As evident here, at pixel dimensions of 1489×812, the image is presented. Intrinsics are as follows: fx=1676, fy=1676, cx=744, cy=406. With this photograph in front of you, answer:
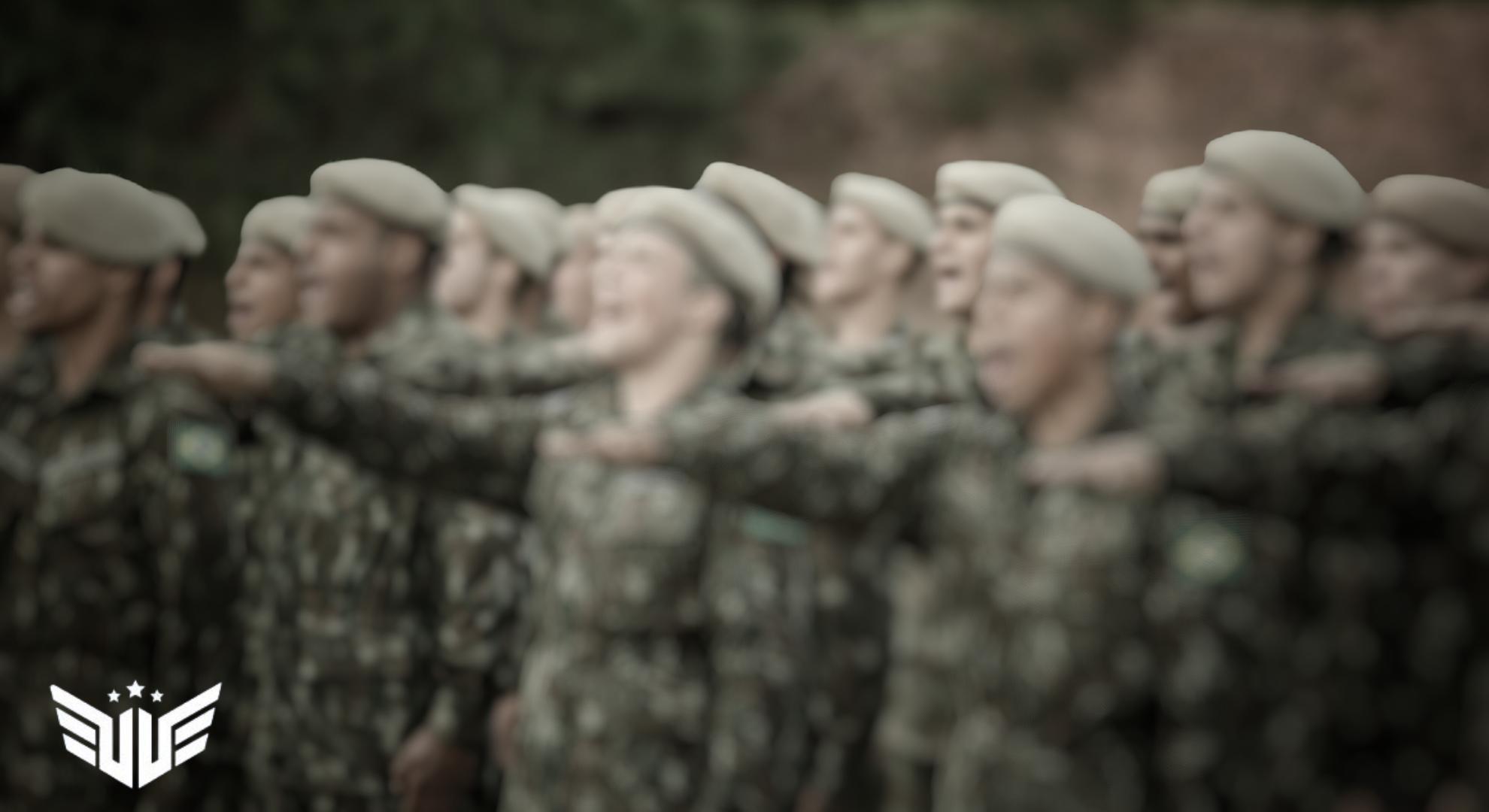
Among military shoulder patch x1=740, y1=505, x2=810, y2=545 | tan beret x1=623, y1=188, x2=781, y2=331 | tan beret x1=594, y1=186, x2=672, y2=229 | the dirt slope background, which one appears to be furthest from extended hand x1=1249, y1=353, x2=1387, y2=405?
the dirt slope background

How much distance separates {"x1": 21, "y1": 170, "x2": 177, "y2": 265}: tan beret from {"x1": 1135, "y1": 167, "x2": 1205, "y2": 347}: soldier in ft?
7.89

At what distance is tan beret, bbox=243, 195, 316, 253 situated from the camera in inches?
203

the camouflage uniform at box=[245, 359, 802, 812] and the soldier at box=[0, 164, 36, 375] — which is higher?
the soldier at box=[0, 164, 36, 375]

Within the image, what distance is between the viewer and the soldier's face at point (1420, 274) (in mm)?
3338

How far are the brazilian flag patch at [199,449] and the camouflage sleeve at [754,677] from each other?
1266 mm

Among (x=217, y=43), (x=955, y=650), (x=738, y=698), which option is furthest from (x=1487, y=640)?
(x=217, y=43)

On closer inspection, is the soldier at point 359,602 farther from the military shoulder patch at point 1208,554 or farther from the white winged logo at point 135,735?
the military shoulder patch at point 1208,554

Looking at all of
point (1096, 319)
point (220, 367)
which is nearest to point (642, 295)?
point (220, 367)

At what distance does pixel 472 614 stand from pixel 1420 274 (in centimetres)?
246

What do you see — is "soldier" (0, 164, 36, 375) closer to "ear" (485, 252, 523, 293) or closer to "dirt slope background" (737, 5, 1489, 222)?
"ear" (485, 252, 523, 293)

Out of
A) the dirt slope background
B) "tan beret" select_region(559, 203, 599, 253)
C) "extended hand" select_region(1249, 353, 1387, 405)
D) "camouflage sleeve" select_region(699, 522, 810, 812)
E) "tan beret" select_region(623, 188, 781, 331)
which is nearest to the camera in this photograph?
"extended hand" select_region(1249, 353, 1387, 405)

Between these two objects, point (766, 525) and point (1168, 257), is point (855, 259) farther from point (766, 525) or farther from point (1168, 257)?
point (766, 525)

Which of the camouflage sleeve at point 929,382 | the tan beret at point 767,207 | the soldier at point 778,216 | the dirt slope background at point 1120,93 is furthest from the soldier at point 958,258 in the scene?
the dirt slope background at point 1120,93

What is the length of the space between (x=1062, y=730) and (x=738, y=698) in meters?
0.66
